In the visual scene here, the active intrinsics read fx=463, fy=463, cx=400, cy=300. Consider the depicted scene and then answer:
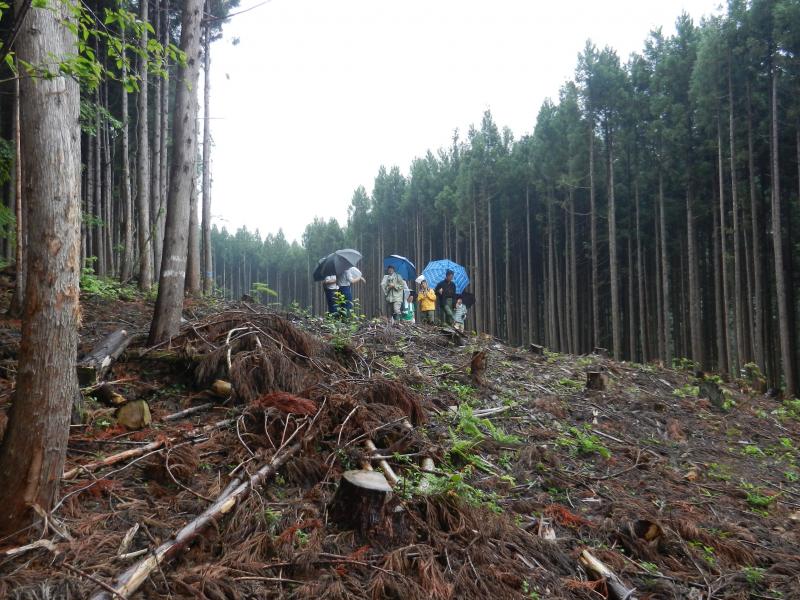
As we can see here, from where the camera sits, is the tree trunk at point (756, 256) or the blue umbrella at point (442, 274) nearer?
the tree trunk at point (756, 256)

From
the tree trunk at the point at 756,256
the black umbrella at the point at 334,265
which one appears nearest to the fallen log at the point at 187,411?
the black umbrella at the point at 334,265

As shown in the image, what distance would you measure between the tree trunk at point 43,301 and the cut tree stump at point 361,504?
1.77m

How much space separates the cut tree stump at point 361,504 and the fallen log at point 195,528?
0.66 m

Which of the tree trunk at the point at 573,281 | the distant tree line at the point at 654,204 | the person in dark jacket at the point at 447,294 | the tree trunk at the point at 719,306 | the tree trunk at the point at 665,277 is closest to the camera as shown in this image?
the person in dark jacket at the point at 447,294

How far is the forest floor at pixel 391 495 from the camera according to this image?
8.82ft

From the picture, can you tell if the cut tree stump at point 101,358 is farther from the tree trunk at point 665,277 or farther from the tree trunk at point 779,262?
the tree trunk at point 665,277

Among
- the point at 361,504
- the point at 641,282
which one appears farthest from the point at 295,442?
the point at 641,282

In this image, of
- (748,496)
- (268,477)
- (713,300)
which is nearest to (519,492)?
(268,477)

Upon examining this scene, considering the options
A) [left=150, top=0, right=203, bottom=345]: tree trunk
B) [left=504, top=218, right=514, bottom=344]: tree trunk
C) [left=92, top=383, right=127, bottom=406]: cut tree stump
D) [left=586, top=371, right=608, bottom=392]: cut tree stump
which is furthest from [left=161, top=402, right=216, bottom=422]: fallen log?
[left=504, top=218, right=514, bottom=344]: tree trunk

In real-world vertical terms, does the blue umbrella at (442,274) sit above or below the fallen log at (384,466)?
above

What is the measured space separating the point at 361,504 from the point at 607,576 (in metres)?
1.76

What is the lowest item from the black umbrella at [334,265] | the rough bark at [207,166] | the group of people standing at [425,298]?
the group of people standing at [425,298]

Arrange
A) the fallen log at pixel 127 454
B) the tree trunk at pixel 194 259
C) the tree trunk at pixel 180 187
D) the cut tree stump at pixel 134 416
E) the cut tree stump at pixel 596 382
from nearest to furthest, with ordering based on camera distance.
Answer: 1. the fallen log at pixel 127 454
2. the cut tree stump at pixel 134 416
3. the tree trunk at pixel 180 187
4. the cut tree stump at pixel 596 382
5. the tree trunk at pixel 194 259

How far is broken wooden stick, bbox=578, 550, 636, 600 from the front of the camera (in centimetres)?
305
